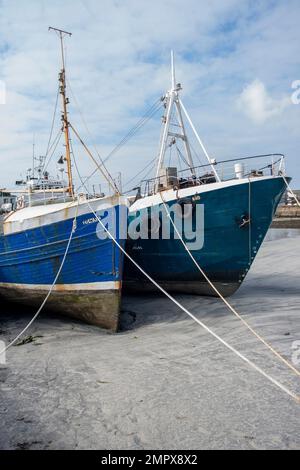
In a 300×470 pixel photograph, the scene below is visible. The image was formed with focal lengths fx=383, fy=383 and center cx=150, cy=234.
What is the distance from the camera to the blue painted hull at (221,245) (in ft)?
37.7

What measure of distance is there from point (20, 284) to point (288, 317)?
7.39 meters

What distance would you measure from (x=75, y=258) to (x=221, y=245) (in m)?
4.68

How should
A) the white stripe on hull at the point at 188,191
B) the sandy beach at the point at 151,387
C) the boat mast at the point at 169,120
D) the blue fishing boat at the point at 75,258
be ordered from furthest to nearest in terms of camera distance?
1. the boat mast at the point at 169,120
2. the white stripe on hull at the point at 188,191
3. the blue fishing boat at the point at 75,258
4. the sandy beach at the point at 151,387

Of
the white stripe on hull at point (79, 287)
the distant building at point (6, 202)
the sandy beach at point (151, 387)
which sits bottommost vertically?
the sandy beach at point (151, 387)

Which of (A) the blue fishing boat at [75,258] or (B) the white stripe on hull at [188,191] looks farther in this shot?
(B) the white stripe on hull at [188,191]

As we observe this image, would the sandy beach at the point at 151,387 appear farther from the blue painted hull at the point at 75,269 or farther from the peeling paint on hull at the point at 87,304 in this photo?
the blue painted hull at the point at 75,269

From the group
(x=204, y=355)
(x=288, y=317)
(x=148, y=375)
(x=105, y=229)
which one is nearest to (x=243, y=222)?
(x=288, y=317)

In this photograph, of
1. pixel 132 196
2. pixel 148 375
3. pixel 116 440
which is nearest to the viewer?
pixel 116 440

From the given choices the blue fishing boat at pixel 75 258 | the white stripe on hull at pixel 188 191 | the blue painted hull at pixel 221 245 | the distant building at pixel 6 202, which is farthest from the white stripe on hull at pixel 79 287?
the distant building at pixel 6 202

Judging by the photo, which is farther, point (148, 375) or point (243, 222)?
point (243, 222)

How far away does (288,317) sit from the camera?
9.18 meters

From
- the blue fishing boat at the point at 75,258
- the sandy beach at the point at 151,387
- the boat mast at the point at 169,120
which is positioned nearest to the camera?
the sandy beach at the point at 151,387

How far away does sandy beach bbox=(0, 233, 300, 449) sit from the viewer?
434 centimetres
